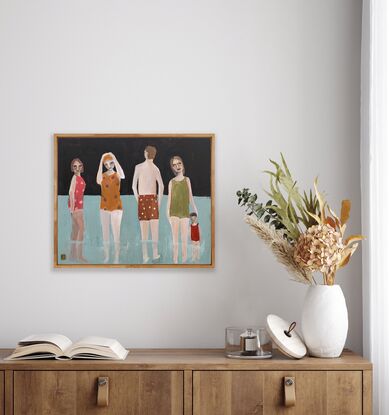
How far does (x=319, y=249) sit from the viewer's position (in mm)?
2498

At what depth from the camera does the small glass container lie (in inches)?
102

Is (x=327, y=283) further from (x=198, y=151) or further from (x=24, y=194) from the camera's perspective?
(x=24, y=194)

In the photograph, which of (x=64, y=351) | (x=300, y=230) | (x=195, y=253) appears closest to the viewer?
(x=64, y=351)

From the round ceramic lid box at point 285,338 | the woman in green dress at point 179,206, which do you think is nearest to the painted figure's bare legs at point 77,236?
the woman in green dress at point 179,206

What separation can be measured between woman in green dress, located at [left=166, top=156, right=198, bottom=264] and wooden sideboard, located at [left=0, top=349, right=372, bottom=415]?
1.87 ft

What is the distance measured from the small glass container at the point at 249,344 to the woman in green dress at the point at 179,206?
418 millimetres

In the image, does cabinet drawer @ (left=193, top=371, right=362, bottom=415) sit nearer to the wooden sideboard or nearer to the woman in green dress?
the wooden sideboard

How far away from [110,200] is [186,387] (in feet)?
2.84

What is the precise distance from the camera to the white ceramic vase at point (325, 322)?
8.33 feet

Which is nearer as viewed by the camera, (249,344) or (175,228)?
(249,344)

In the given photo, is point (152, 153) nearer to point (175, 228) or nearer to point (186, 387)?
point (175, 228)

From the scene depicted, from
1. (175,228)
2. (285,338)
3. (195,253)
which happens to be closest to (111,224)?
(175,228)

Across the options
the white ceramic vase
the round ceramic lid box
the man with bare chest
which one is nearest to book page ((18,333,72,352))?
the man with bare chest

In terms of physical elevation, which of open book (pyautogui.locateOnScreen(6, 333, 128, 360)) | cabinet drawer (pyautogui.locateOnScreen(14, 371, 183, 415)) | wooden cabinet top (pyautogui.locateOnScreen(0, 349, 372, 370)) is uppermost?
open book (pyautogui.locateOnScreen(6, 333, 128, 360))
